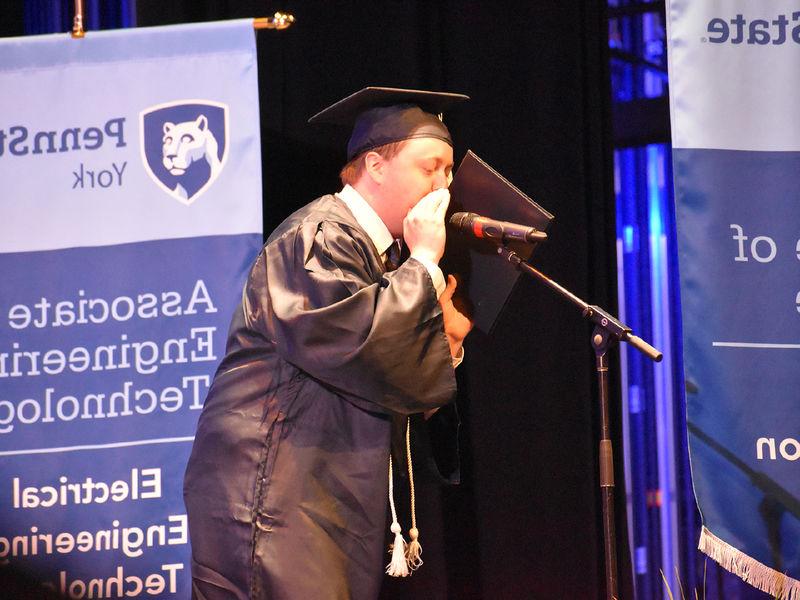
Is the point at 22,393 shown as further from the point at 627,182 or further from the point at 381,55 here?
the point at 627,182

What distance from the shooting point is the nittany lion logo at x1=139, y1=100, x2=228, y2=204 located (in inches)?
125

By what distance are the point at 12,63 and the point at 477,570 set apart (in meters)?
2.20

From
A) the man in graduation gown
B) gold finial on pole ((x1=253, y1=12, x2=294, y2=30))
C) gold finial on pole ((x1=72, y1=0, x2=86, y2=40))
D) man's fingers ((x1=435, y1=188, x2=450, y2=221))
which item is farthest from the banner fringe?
gold finial on pole ((x1=72, y1=0, x2=86, y2=40))

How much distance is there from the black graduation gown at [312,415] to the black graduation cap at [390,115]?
1.21ft

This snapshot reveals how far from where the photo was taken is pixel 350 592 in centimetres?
221

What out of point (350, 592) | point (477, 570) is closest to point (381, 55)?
point (477, 570)

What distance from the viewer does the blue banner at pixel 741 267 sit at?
3.04 m

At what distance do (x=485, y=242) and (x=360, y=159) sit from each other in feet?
1.23

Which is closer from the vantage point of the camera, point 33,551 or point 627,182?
point 33,551

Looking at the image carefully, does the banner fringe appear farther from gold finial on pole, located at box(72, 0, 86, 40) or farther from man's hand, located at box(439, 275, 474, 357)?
gold finial on pole, located at box(72, 0, 86, 40)

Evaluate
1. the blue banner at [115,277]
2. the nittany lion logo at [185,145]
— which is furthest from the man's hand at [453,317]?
the nittany lion logo at [185,145]

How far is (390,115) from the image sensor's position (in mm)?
2605

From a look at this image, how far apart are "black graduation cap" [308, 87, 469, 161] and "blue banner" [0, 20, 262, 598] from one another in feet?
1.97

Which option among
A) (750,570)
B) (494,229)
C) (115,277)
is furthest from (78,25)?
(750,570)
